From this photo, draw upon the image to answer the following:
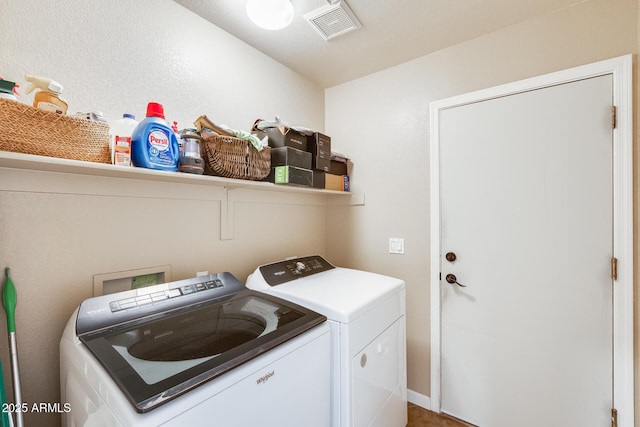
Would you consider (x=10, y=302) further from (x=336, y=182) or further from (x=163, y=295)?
(x=336, y=182)

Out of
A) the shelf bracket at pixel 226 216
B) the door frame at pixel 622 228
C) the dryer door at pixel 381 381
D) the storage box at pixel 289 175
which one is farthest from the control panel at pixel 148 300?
the door frame at pixel 622 228

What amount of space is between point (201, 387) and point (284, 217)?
1419 millimetres

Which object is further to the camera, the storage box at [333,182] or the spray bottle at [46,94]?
the storage box at [333,182]

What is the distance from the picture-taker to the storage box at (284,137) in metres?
1.63

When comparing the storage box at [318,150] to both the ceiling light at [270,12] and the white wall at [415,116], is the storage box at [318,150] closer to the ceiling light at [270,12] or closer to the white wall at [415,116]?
the white wall at [415,116]

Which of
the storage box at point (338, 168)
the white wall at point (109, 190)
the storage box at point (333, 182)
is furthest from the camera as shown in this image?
the storage box at point (338, 168)

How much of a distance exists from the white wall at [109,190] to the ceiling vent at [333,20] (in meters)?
0.51

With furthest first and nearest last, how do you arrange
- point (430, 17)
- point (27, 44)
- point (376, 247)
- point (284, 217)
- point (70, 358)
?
point (376, 247)
point (284, 217)
point (430, 17)
point (27, 44)
point (70, 358)

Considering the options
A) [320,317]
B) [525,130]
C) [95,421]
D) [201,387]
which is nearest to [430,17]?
[525,130]

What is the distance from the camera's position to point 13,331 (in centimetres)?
91

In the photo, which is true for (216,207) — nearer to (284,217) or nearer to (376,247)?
(284,217)

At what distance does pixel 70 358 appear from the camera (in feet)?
3.01

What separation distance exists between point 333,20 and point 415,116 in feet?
2.79

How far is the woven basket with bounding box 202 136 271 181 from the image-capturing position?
128 cm
